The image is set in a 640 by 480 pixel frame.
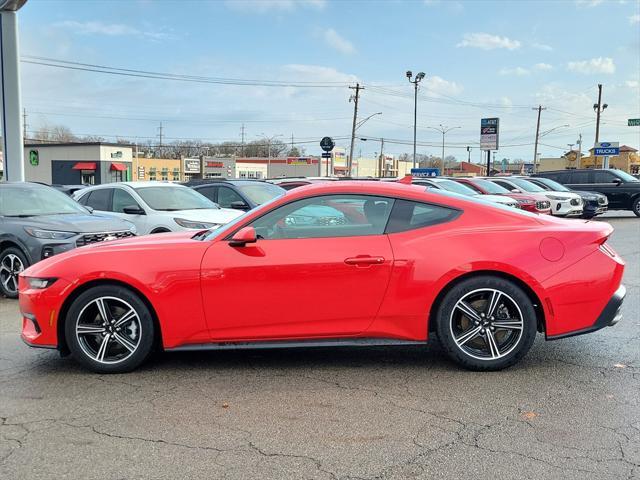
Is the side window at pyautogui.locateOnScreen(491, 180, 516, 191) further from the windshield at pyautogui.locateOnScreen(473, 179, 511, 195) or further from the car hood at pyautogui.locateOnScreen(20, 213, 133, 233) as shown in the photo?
the car hood at pyautogui.locateOnScreen(20, 213, 133, 233)

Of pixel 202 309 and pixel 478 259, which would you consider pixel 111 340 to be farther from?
pixel 478 259

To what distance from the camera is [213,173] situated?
83000 millimetres

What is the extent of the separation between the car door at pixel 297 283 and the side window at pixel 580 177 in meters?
20.1

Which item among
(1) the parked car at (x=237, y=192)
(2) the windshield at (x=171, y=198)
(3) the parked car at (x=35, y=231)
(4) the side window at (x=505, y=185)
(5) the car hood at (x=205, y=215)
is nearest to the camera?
(3) the parked car at (x=35, y=231)

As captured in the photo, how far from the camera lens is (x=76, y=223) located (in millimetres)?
7941

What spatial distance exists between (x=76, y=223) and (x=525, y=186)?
50.3ft

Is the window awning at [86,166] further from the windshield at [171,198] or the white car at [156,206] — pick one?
the windshield at [171,198]

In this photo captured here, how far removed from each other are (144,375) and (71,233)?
396cm

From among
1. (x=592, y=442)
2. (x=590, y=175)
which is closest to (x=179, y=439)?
(x=592, y=442)

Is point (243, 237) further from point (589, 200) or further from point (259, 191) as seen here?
point (589, 200)

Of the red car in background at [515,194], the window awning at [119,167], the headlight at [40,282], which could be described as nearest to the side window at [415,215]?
the headlight at [40,282]

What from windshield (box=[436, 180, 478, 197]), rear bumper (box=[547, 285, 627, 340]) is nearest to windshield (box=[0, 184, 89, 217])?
rear bumper (box=[547, 285, 627, 340])

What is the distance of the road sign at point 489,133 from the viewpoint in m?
36.8

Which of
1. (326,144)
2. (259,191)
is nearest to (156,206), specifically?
(259,191)
